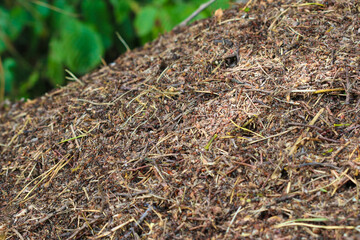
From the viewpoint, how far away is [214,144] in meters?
1.58

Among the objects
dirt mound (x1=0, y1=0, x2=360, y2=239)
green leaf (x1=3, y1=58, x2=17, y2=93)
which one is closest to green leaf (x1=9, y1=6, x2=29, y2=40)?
green leaf (x1=3, y1=58, x2=17, y2=93)

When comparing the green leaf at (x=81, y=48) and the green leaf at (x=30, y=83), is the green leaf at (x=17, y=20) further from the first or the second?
the green leaf at (x=81, y=48)

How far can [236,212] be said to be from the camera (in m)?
1.35

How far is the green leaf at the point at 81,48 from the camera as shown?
3.49 meters

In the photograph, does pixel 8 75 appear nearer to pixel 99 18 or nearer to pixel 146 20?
pixel 99 18

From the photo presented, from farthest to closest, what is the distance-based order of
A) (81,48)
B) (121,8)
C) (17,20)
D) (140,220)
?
(17,20) < (121,8) < (81,48) < (140,220)

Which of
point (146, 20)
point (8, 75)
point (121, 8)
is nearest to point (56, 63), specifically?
point (8, 75)

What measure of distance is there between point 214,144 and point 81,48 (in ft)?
8.09

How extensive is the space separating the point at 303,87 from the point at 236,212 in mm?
696

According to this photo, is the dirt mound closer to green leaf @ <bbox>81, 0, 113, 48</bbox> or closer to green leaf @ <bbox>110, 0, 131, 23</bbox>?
green leaf @ <bbox>110, 0, 131, 23</bbox>

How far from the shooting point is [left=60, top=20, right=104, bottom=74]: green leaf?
3.49m

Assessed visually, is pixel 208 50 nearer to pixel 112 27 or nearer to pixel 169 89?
pixel 169 89

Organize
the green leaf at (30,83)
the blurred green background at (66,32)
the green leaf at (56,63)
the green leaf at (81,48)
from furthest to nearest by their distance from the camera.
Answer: the green leaf at (30,83), the green leaf at (56,63), the blurred green background at (66,32), the green leaf at (81,48)

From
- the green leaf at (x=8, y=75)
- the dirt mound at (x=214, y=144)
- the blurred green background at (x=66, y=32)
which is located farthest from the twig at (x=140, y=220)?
the green leaf at (x=8, y=75)
